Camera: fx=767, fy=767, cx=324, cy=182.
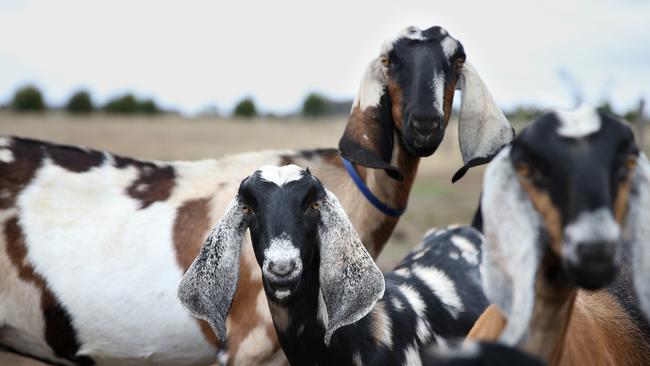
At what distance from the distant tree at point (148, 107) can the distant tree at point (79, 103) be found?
537 centimetres

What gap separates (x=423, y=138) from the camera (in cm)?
386

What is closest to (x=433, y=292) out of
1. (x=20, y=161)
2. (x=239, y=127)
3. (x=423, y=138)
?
(x=423, y=138)

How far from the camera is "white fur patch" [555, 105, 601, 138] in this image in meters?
2.21

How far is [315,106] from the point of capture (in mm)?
56500

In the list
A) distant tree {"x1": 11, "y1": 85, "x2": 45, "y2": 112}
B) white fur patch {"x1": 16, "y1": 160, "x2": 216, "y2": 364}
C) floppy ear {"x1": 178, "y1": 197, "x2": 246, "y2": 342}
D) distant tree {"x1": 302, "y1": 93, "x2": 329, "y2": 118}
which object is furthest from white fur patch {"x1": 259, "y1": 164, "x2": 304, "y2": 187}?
distant tree {"x1": 302, "y1": 93, "x2": 329, "y2": 118}

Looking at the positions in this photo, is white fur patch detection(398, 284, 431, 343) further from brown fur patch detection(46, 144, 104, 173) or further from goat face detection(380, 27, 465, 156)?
brown fur patch detection(46, 144, 104, 173)

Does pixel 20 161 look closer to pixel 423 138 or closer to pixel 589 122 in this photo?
pixel 423 138

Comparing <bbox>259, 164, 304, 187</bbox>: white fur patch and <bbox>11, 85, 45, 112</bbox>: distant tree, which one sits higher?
<bbox>259, 164, 304, 187</bbox>: white fur patch

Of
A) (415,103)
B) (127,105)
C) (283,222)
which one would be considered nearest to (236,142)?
(127,105)

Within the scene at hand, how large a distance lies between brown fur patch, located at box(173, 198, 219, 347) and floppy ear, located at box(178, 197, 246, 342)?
36.0 inches

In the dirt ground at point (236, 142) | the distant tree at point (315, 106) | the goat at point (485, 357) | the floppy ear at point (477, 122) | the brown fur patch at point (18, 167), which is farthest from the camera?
the distant tree at point (315, 106)

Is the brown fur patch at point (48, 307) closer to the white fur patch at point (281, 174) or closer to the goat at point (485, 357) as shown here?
the white fur patch at point (281, 174)

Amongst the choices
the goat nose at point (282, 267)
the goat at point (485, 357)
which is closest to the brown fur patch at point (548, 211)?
the goat at point (485, 357)

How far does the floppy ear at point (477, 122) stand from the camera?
4164mm
